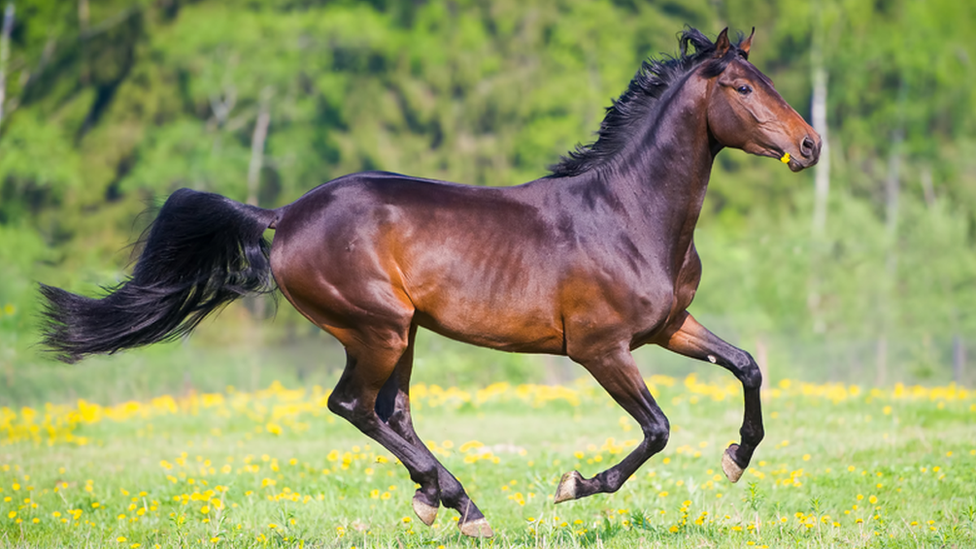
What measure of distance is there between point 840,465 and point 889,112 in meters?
25.8

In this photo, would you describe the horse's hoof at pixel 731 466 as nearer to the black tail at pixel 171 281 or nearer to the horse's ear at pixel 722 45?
the horse's ear at pixel 722 45

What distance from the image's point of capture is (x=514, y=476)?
7.71m

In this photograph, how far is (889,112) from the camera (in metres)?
30.7

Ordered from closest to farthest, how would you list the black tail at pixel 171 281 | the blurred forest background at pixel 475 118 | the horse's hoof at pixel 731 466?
the horse's hoof at pixel 731 466 → the black tail at pixel 171 281 → the blurred forest background at pixel 475 118

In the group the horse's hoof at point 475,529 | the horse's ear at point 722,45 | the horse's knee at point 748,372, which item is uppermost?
the horse's ear at point 722,45

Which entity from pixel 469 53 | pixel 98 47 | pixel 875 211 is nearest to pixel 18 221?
pixel 98 47

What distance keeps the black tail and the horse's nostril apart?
289 centimetres

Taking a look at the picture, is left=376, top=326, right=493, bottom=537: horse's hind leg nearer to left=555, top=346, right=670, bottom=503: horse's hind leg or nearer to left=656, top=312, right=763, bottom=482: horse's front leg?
left=555, top=346, right=670, bottom=503: horse's hind leg

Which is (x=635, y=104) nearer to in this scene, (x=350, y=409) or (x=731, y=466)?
(x=731, y=466)

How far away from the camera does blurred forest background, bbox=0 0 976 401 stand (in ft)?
85.1

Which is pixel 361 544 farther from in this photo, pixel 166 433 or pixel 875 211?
pixel 875 211

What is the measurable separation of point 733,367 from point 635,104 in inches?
60.6

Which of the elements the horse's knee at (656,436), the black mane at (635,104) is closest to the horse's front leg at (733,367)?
the horse's knee at (656,436)

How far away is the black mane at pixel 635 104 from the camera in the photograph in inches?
221
